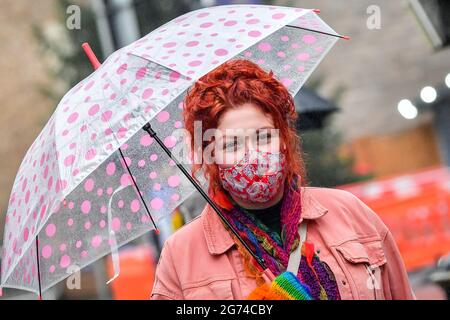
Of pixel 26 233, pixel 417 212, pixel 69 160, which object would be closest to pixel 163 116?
pixel 69 160

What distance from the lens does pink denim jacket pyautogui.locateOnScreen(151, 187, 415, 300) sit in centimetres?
284

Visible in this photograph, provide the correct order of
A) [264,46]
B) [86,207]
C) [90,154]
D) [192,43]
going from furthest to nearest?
[264,46], [86,207], [192,43], [90,154]

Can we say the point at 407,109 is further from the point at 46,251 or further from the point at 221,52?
the point at 46,251

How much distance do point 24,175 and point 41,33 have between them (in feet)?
9.47

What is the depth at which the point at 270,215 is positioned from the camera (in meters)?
2.88

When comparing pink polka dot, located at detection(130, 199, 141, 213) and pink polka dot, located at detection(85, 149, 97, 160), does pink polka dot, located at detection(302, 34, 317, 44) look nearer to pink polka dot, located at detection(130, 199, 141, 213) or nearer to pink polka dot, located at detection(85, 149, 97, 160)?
pink polka dot, located at detection(130, 199, 141, 213)

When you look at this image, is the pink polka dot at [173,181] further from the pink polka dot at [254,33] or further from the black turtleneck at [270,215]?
the pink polka dot at [254,33]

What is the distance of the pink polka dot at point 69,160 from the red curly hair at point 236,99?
1.43ft

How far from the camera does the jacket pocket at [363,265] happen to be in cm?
281

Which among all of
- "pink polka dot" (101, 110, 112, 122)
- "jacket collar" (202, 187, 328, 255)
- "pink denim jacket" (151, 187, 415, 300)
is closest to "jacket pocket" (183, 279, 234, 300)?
"pink denim jacket" (151, 187, 415, 300)

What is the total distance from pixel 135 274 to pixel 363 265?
338 centimetres

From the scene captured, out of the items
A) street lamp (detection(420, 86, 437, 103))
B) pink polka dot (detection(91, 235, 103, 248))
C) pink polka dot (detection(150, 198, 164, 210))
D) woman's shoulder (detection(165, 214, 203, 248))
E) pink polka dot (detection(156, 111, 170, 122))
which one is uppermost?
pink polka dot (detection(156, 111, 170, 122))

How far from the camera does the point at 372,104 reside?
676 centimetres
